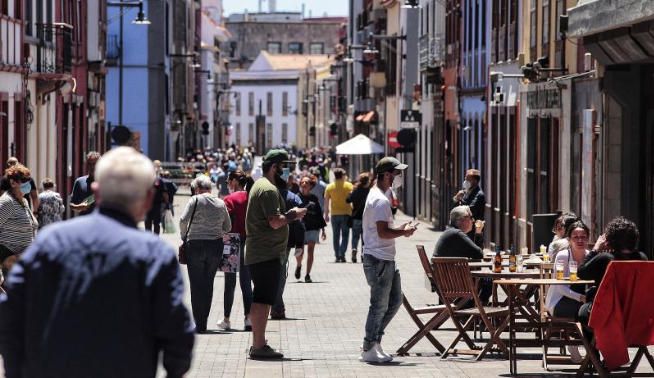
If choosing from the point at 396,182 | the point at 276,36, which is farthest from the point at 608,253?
the point at 276,36

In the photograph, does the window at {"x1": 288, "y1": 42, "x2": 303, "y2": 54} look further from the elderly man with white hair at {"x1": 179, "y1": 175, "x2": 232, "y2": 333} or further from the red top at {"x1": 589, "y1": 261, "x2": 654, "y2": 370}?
the red top at {"x1": 589, "y1": 261, "x2": 654, "y2": 370}

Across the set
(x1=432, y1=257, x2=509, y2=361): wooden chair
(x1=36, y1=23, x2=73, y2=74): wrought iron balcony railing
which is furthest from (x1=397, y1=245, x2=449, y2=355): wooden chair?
(x1=36, y1=23, x2=73, y2=74): wrought iron balcony railing

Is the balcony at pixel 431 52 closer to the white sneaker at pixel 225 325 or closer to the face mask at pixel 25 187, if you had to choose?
the white sneaker at pixel 225 325

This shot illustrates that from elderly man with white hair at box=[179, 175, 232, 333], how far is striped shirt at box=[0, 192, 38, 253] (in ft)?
5.05

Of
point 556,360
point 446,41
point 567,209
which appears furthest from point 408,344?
point 446,41

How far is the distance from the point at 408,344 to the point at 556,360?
147cm

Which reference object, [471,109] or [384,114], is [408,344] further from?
[384,114]

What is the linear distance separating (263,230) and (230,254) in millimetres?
2688

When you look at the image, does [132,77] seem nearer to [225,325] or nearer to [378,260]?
[225,325]

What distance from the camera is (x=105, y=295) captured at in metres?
6.16

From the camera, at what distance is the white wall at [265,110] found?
173 meters

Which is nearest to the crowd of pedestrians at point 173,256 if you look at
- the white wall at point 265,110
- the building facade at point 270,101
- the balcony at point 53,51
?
the balcony at point 53,51

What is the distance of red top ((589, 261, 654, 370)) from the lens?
40.2 feet

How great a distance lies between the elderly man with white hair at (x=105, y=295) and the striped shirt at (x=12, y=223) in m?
9.95
